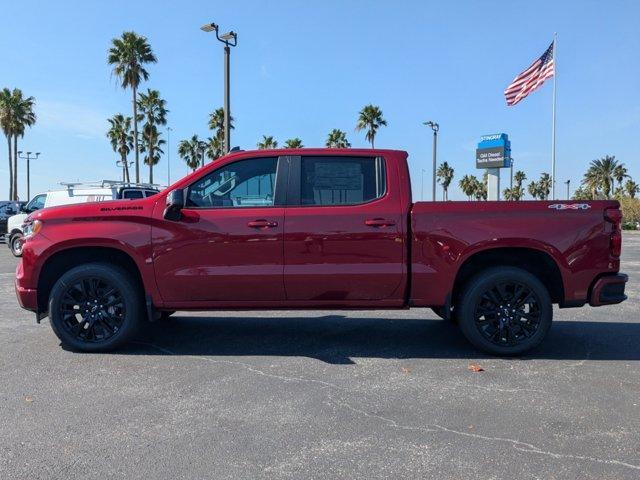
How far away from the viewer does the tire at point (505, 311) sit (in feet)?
16.8

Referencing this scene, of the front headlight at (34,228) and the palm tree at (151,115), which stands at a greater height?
the palm tree at (151,115)

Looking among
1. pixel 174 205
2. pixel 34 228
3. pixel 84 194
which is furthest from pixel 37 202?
pixel 174 205

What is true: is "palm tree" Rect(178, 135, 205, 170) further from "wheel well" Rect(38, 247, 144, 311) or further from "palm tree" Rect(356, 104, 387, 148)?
"wheel well" Rect(38, 247, 144, 311)

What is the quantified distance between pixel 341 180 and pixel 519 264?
79.1 inches

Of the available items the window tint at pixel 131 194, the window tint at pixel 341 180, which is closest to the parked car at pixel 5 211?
the window tint at pixel 131 194

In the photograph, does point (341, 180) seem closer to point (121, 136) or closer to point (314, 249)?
point (314, 249)

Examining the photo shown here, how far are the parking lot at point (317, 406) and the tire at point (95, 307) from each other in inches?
7.2

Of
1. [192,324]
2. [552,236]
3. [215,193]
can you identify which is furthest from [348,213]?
[192,324]

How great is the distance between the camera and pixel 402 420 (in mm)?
3705

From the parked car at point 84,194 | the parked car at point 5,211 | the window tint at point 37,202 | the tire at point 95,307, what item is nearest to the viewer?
the tire at point 95,307

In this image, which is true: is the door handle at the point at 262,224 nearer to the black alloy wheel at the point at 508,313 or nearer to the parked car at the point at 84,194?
the black alloy wheel at the point at 508,313

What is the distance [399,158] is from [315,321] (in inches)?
100.0

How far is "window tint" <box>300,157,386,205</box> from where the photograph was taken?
205 inches

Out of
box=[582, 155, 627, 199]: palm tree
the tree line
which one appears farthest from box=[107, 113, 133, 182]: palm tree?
box=[582, 155, 627, 199]: palm tree
